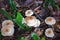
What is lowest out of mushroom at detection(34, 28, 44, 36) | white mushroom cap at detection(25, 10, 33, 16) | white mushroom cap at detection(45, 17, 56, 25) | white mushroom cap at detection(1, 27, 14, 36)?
mushroom at detection(34, 28, 44, 36)

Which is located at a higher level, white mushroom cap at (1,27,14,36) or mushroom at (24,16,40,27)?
mushroom at (24,16,40,27)

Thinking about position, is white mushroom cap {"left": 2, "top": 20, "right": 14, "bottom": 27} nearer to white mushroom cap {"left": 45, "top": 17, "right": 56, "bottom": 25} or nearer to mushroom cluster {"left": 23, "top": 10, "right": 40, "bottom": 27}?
mushroom cluster {"left": 23, "top": 10, "right": 40, "bottom": 27}

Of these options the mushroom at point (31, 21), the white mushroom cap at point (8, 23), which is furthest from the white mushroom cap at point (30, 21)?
the white mushroom cap at point (8, 23)

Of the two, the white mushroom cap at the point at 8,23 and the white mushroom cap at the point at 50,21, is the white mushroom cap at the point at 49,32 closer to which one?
the white mushroom cap at the point at 50,21

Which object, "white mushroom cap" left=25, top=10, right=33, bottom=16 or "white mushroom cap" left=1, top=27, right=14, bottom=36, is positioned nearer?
"white mushroom cap" left=1, top=27, right=14, bottom=36

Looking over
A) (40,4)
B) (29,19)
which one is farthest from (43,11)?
(29,19)

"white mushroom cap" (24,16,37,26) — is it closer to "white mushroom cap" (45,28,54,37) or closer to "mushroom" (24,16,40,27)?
"mushroom" (24,16,40,27)

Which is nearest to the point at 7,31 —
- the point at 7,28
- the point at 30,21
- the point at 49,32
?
the point at 7,28

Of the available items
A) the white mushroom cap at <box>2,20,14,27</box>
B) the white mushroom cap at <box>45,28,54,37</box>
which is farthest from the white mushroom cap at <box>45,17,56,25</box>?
the white mushroom cap at <box>2,20,14,27</box>

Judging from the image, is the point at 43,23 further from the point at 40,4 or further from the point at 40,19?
the point at 40,4

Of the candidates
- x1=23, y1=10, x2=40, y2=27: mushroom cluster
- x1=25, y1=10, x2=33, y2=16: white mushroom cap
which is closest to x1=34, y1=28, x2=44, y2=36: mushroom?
x1=23, y1=10, x2=40, y2=27: mushroom cluster
